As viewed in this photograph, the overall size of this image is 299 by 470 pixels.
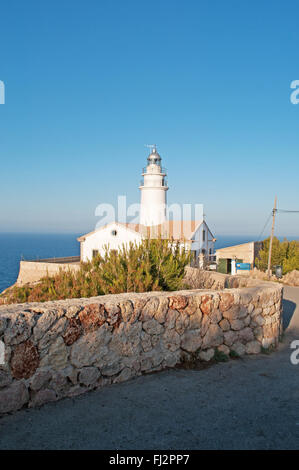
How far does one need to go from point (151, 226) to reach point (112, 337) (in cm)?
3183

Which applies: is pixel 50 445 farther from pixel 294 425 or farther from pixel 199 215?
pixel 199 215

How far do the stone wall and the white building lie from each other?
29.0 metres

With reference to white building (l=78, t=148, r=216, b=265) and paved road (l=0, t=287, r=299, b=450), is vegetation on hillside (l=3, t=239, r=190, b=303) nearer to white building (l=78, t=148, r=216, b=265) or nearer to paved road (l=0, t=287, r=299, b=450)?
paved road (l=0, t=287, r=299, b=450)

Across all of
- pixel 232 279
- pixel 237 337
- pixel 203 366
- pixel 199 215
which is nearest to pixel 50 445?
pixel 203 366

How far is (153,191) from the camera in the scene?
37250 millimetres

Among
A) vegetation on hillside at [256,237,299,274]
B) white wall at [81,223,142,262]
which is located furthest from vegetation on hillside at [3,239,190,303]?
white wall at [81,223,142,262]

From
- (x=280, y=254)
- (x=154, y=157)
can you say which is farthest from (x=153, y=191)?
(x=280, y=254)

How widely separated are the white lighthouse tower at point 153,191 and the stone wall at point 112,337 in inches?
1225

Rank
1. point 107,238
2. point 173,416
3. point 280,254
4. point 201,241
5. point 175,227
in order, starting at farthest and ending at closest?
point 175,227 → point 201,241 → point 107,238 → point 280,254 → point 173,416

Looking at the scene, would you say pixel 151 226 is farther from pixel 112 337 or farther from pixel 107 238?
pixel 112 337

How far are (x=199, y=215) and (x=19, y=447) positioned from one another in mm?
34897

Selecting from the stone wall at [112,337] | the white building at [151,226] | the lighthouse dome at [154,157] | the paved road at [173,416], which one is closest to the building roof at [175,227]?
the white building at [151,226]

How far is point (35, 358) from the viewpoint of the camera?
407cm

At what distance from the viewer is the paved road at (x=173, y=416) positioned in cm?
349
